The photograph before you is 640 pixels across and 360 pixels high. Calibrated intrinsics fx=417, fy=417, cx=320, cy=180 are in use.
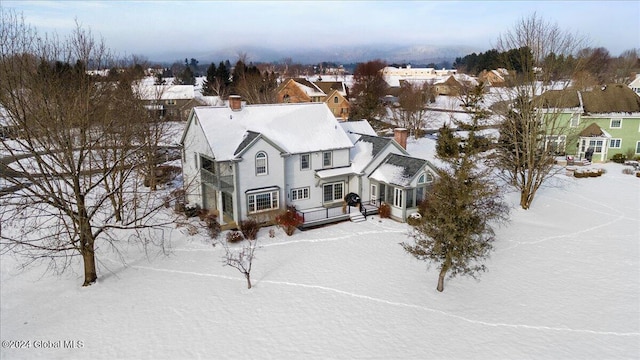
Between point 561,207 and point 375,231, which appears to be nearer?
point 375,231

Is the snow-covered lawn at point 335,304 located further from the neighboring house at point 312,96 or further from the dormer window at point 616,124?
the neighboring house at point 312,96

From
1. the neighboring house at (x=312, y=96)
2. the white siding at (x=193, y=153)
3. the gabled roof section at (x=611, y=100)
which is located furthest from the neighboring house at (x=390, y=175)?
the neighboring house at (x=312, y=96)

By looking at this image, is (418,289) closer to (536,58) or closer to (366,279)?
(366,279)

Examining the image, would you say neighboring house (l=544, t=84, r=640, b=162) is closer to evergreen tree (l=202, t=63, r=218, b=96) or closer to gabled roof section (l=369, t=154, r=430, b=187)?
gabled roof section (l=369, t=154, r=430, b=187)

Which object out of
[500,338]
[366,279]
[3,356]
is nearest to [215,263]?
[366,279]

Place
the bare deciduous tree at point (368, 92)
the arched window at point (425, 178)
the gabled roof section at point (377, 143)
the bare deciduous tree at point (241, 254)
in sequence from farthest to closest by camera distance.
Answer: the bare deciduous tree at point (368, 92)
the gabled roof section at point (377, 143)
the arched window at point (425, 178)
the bare deciduous tree at point (241, 254)

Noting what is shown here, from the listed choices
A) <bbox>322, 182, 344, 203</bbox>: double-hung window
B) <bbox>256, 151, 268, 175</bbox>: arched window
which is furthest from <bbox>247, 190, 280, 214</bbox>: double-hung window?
<bbox>322, 182, 344, 203</bbox>: double-hung window

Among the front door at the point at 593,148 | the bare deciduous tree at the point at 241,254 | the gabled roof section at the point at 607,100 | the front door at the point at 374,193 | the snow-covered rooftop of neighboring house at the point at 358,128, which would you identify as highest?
the gabled roof section at the point at 607,100

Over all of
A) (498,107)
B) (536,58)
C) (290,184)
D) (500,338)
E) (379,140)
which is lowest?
(500,338)
